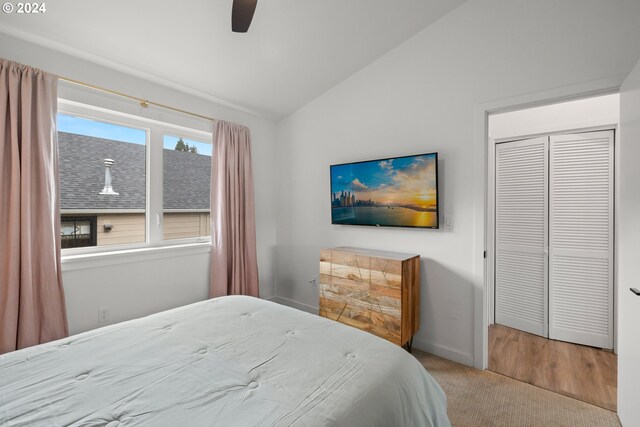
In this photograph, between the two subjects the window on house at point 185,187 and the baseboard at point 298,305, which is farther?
the baseboard at point 298,305

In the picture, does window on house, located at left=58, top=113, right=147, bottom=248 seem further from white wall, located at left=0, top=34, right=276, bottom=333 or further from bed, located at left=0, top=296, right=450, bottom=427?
bed, located at left=0, top=296, right=450, bottom=427

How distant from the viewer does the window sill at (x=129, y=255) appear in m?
2.30

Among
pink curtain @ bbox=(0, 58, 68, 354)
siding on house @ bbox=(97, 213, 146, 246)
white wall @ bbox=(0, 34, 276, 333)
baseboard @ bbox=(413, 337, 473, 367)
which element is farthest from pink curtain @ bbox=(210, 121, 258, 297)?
baseboard @ bbox=(413, 337, 473, 367)

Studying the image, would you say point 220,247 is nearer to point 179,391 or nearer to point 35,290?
point 35,290

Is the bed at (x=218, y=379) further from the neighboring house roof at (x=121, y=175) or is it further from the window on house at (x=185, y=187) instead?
the window on house at (x=185, y=187)

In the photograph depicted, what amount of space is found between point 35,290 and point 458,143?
3.23m

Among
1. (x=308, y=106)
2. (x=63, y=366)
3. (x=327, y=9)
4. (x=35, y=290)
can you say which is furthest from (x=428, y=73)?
(x=35, y=290)

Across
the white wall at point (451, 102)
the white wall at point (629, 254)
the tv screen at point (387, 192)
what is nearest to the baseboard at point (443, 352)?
the white wall at point (451, 102)

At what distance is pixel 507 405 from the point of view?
1965mm

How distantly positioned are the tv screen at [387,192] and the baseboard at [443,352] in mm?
1029

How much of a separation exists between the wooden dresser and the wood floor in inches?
30.6

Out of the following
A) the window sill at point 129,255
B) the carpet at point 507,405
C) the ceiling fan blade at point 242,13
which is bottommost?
the carpet at point 507,405

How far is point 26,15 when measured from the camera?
191 centimetres

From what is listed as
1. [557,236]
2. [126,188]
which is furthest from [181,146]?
[557,236]
